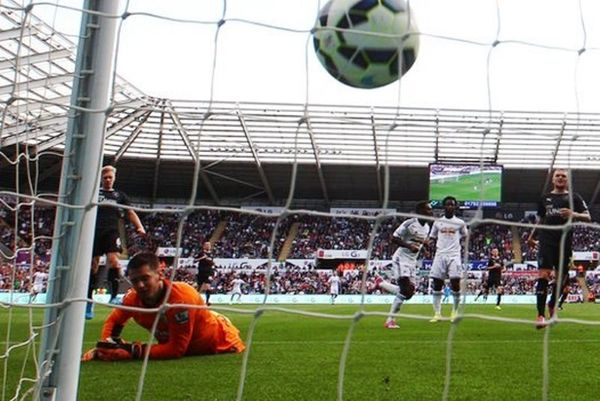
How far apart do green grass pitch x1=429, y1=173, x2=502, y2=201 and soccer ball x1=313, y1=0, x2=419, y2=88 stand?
2031 cm

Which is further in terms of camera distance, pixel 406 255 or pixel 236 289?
pixel 236 289

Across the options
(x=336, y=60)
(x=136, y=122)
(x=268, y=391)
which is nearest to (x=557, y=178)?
(x=336, y=60)

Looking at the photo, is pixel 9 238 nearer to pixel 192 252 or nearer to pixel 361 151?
pixel 192 252

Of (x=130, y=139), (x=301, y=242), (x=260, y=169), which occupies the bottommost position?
(x=301, y=242)

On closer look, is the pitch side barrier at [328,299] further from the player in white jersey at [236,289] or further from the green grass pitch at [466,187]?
the green grass pitch at [466,187]

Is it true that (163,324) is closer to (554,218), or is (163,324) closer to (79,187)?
(79,187)

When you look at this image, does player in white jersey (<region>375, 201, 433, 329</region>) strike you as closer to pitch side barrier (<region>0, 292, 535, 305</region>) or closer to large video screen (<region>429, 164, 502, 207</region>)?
pitch side barrier (<region>0, 292, 535, 305</region>)

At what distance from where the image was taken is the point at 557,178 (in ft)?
18.1

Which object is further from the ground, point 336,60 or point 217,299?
point 336,60

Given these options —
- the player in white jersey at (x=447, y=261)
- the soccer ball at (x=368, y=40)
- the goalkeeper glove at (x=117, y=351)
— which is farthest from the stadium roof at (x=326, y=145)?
the soccer ball at (x=368, y=40)

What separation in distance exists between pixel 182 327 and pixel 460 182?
67.8 feet

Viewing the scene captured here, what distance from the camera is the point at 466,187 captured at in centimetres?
2328

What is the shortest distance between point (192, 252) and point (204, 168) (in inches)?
144

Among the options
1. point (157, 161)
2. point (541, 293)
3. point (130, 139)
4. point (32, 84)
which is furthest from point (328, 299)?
point (541, 293)
